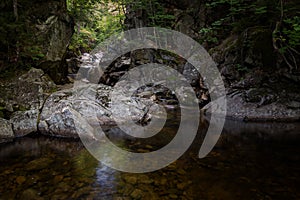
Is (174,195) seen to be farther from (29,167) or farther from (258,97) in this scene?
(258,97)

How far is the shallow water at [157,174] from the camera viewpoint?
134 inches

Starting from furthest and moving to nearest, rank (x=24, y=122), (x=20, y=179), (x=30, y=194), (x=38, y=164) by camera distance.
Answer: (x=24, y=122)
(x=38, y=164)
(x=20, y=179)
(x=30, y=194)

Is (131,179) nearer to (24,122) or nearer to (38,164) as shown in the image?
(38,164)

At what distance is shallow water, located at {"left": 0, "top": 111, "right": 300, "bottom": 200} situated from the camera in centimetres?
341

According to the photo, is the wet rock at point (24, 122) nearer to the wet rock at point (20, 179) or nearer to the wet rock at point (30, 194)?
the wet rock at point (20, 179)

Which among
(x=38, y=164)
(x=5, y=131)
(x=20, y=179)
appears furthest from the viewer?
(x=5, y=131)

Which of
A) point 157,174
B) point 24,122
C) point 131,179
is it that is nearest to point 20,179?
point 131,179

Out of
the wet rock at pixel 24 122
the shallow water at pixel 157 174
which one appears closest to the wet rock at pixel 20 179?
the shallow water at pixel 157 174

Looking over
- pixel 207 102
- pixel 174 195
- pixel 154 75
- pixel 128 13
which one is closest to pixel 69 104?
pixel 174 195

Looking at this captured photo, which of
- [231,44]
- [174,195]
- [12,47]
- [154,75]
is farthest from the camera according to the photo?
[154,75]

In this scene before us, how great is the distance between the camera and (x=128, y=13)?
17.8 meters

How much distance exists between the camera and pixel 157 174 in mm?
4070

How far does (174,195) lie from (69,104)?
4.61 m

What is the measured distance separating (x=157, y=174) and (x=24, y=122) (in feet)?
13.8
